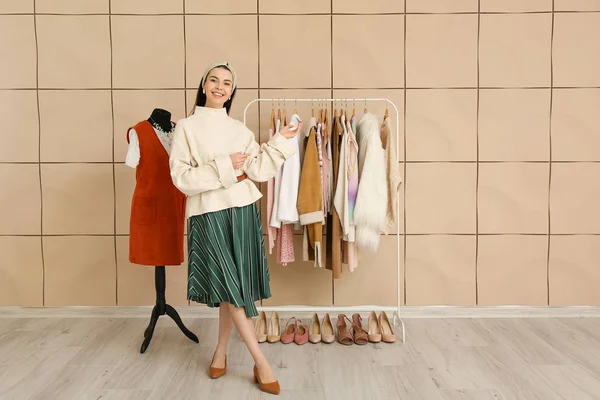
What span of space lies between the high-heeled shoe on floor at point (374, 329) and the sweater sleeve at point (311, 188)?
713 mm

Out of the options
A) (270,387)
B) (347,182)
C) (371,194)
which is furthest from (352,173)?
(270,387)

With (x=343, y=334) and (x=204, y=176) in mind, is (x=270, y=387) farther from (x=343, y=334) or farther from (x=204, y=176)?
(x=204, y=176)

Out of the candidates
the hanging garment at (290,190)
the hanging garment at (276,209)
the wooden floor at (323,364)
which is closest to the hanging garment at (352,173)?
the hanging garment at (290,190)

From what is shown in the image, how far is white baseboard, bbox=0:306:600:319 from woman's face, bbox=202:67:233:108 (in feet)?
5.12

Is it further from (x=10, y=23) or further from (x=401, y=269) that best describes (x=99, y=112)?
(x=401, y=269)

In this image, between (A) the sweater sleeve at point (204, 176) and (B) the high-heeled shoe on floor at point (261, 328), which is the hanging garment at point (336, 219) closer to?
(B) the high-heeled shoe on floor at point (261, 328)

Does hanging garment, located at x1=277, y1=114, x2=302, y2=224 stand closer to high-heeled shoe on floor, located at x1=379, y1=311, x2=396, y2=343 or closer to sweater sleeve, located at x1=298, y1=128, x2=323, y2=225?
sweater sleeve, located at x1=298, y1=128, x2=323, y2=225

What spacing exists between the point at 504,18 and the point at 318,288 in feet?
7.06

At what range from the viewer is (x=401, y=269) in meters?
3.37

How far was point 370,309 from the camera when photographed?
131 inches

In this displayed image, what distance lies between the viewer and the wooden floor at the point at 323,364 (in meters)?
2.23

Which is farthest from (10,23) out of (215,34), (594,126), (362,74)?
(594,126)

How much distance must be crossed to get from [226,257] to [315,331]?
924 mm

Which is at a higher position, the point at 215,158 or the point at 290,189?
the point at 215,158
